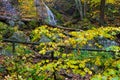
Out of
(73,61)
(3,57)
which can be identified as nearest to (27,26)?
(3,57)

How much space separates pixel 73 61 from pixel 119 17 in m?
21.0

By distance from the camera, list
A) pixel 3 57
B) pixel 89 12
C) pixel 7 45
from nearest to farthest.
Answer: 1. pixel 3 57
2. pixel 7 45
3. pixel 89 12

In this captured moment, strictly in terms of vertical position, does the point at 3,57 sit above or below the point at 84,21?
above

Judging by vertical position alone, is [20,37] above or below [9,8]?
below

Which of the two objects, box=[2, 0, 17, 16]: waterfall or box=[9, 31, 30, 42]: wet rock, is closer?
box=[9, 31, 30, 42]: wet rock

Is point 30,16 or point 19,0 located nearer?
point 30,16

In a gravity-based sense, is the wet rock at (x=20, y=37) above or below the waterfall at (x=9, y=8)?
below

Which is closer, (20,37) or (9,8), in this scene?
(20,37)

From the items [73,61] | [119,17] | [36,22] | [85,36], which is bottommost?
[119,17]

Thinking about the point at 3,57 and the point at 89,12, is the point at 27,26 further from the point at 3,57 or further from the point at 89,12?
the point at 89,12

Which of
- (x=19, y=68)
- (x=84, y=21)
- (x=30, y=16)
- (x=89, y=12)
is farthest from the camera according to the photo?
(x=89, y=12)

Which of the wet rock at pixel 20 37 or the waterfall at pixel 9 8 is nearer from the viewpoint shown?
the wet rock at pixel 20 37

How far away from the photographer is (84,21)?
76.5ft

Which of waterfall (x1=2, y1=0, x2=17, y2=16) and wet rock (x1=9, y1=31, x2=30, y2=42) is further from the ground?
waterfall (x1=2, y1=0, x2=17, y2=16)
